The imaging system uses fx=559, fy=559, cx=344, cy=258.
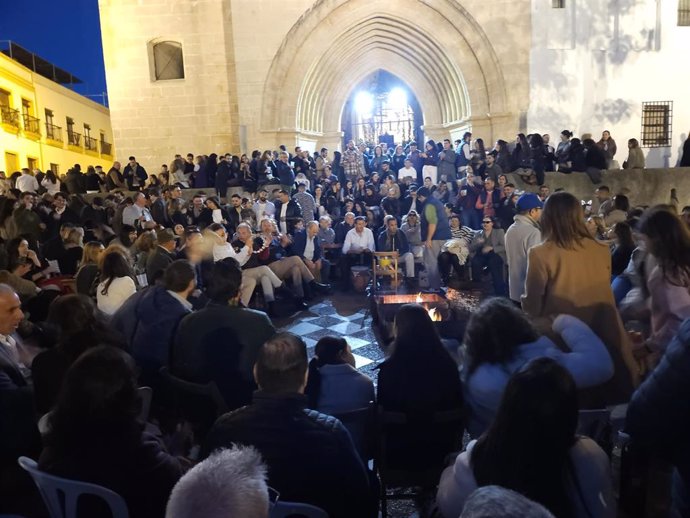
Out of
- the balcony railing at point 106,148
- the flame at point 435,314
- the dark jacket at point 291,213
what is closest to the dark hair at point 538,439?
the flame at point 435,314

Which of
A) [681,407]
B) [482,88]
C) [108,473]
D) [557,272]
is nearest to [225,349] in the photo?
[108,473]

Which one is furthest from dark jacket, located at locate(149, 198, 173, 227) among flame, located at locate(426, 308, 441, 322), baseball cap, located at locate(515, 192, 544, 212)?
baseball cap, located at locate(515, 192, 544, 212)

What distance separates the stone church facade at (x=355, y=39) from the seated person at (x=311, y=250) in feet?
25.1

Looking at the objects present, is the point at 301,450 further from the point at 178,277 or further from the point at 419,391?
the point at 178,277

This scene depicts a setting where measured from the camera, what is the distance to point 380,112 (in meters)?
25.6

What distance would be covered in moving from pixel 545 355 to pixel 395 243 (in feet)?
20.5

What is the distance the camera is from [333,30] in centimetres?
1537

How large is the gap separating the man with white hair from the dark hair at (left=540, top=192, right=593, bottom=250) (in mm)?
2307

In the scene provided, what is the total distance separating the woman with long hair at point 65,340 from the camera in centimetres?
269

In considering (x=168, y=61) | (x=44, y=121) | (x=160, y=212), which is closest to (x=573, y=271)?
(x=160, y=212)

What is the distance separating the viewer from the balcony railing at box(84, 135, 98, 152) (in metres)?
28.8

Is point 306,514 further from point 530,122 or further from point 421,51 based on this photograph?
point 421,51

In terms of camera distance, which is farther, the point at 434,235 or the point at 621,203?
the point at 434,235

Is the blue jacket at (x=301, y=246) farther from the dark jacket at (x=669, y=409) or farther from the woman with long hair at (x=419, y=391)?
the dark jacket at (x=669, y=409)
